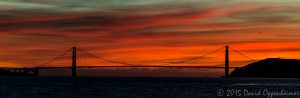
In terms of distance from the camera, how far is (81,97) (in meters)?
75.6

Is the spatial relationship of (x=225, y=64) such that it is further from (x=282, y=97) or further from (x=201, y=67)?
(x=282, y=97)

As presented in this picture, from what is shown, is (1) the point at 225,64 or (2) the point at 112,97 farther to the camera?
(1) the point at 225,64

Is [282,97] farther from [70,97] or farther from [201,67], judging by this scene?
[201,67]

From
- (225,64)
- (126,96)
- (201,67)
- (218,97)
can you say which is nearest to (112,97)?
(126,96)

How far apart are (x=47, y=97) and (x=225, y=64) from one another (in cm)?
11764

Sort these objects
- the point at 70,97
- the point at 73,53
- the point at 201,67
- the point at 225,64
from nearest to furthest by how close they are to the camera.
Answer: the point at 70,97 < the point at 73,53 < the point at 201,67 < the point at 225,64

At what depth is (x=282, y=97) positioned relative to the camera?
77.6 metres

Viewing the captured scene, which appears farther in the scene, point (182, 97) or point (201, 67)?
point (201, 67)

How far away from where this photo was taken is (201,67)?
167 metres

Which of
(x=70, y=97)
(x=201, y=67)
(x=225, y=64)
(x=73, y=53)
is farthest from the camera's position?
(x=225, y=64)

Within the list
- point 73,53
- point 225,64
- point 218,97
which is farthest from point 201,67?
point 218,97

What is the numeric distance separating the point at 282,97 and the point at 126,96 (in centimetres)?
1866

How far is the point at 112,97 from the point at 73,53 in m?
69.0

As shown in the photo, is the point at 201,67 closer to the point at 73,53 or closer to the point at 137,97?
the point at 73,53
